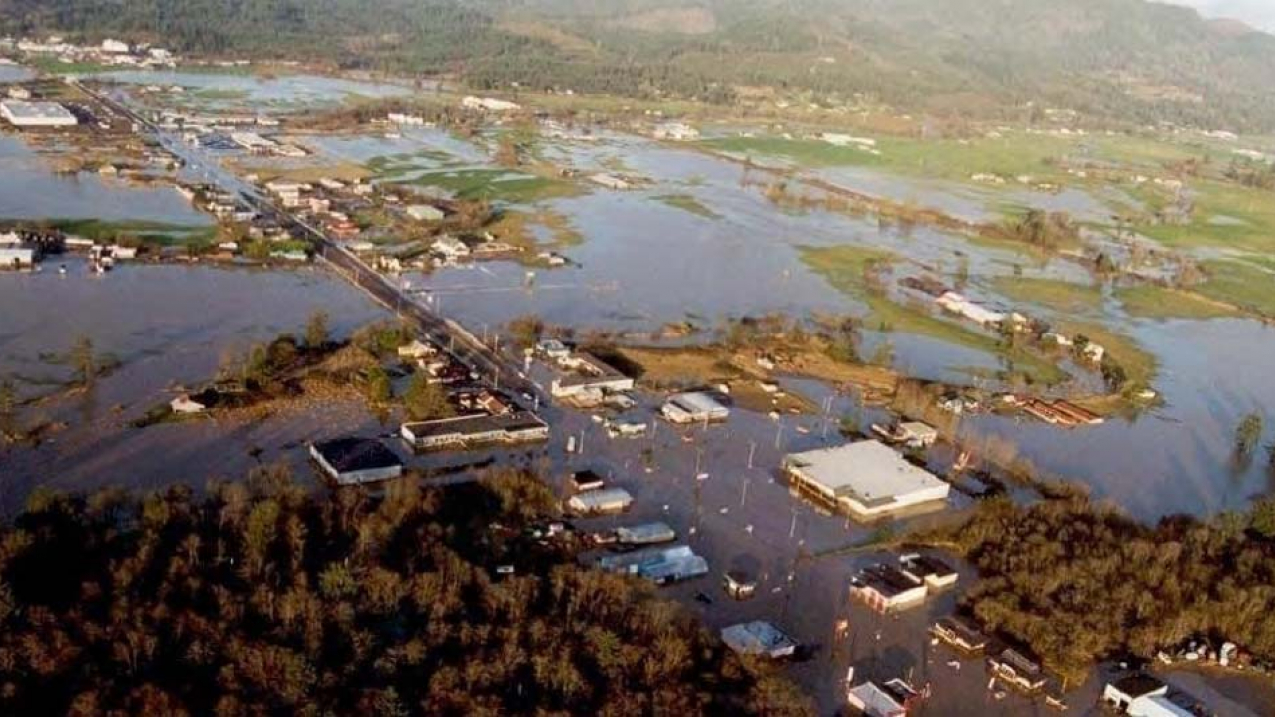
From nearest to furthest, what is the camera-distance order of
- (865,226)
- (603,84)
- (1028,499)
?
(1028,499) < (865,226) < (603,84)

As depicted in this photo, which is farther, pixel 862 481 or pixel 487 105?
pixel 487 105

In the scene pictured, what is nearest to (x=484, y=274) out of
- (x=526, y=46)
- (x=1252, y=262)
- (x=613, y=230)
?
(x=613, y=230)

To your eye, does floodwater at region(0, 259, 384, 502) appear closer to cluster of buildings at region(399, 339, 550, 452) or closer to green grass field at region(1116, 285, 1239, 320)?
cluster of buildings at region(399, 339, 550, 452)


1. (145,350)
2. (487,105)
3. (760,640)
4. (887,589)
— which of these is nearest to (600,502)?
(760,640)

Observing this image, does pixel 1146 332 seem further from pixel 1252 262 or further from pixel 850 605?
pixel 850 605

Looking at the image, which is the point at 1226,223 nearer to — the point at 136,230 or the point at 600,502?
the point at 600,502
